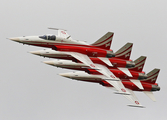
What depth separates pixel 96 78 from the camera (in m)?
77.5

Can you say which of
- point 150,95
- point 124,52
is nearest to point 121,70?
point 124,52

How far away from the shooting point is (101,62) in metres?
75.1

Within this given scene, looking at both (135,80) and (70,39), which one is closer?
(70,39)

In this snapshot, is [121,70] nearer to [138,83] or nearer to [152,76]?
[138,83]

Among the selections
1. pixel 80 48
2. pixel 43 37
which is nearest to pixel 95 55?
pixel 80 48

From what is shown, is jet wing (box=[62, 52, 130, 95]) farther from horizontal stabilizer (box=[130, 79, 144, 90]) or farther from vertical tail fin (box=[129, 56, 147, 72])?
vertical tail fin (box=[129, 56, 147, 72])

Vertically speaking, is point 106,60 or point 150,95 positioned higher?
point 106,60

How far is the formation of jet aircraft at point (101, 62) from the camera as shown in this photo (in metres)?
72.0

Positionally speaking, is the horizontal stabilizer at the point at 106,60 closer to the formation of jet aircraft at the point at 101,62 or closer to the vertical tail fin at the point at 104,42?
the formation of jet aircraft at the point at 101,62

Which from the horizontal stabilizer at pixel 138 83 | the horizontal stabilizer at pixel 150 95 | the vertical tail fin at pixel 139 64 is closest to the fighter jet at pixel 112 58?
the vertical tail fin at pixel 139 64

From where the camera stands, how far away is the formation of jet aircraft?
72.0m

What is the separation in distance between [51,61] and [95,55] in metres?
7.05

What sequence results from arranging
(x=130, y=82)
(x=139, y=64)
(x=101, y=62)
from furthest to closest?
(x=139, y=64) → (x=130, y=82) → (x=101, y=62)

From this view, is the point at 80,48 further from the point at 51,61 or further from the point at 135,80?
the point at 135,80
